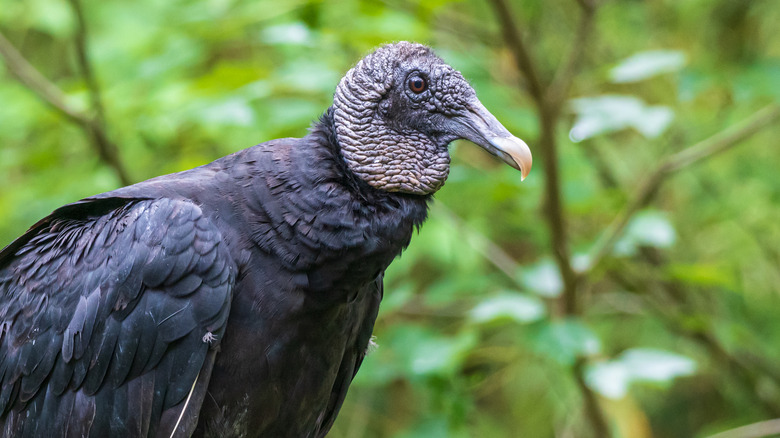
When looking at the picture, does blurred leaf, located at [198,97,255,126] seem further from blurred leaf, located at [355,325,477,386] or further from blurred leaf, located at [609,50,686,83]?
blurred leaf, located at [609,50,686,83]

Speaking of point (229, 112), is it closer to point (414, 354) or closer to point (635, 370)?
point (414, 354)

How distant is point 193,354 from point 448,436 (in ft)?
6.06

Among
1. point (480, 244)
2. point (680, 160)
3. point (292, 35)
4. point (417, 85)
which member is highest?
point (292, 35)

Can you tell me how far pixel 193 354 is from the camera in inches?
92.8

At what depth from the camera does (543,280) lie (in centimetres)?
405

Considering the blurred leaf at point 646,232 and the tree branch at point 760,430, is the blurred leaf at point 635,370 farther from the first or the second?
the tree branch at point 760,430

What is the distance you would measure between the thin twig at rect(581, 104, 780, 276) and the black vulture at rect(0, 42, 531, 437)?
1734 mm

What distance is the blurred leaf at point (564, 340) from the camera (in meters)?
3.36

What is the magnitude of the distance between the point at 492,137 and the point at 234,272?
0.92 meters

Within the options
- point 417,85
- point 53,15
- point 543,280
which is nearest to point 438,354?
point 543,280

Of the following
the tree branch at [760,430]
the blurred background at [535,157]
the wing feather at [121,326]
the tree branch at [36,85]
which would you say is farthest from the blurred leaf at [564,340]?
the tree branch at [36,85]

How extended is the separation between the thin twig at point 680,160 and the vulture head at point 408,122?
172 cm

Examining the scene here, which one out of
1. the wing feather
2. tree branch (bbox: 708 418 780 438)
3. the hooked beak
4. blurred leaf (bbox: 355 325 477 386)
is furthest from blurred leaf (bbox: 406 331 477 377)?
tree branch (bbox: 708 418 780 438)

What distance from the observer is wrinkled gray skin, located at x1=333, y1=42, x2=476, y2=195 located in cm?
248
